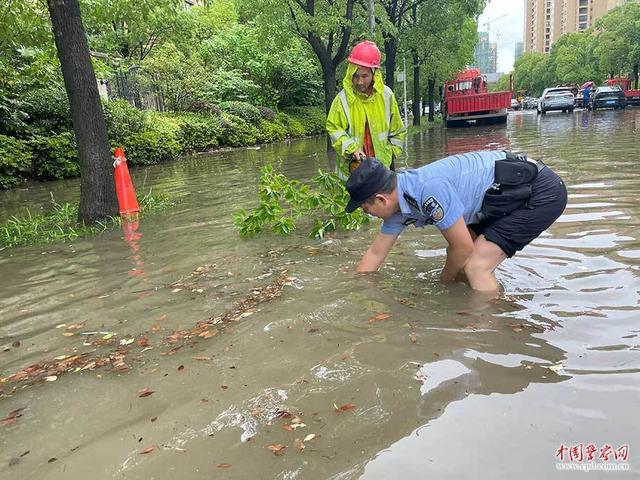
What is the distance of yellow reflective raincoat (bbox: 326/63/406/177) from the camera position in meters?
5.13

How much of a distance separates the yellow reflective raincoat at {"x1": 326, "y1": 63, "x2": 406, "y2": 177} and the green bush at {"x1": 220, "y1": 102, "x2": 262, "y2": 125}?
766 inches

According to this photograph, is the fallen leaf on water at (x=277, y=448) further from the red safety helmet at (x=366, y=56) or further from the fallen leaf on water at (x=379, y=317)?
the red safety helmet at (x=366, y=56)

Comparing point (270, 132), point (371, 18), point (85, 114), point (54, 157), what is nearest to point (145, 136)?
point (54, 157)

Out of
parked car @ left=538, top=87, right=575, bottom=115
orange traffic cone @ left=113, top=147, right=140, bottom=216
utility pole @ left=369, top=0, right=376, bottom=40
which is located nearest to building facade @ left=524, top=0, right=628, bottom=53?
parked car @ left=538, top=87, right=575, bottom=115

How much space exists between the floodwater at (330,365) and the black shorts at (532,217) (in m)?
0.44

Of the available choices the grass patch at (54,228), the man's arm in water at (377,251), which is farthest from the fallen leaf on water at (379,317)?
the grass patch at (54,228)

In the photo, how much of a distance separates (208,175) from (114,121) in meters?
4.64

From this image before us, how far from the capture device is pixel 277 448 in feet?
7.20

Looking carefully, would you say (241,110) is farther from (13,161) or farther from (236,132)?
(13,161)

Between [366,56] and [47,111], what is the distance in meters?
12.5

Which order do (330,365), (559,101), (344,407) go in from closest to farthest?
1. (344,407)
2. (330,365)
3. (559,101)

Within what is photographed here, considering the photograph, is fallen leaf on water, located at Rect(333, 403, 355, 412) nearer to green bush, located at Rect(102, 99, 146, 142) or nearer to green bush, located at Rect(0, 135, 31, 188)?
green bush, located at Rect(0, 135, 31, 188)

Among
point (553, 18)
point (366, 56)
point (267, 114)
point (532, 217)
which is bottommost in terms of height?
point (532, 217)

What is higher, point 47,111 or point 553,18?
point 553,18
